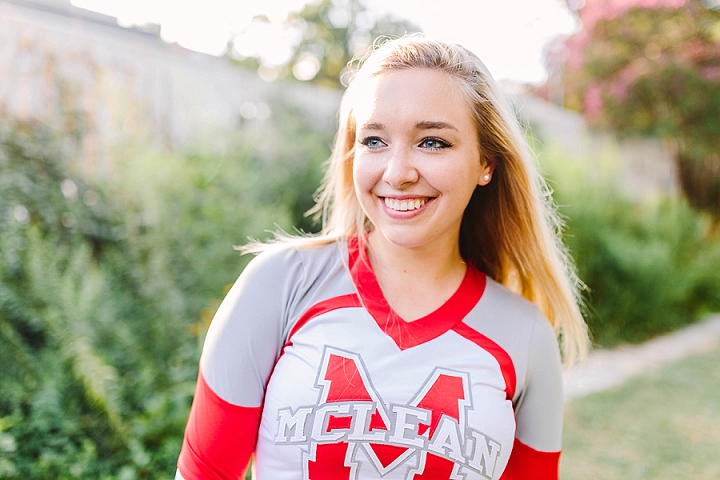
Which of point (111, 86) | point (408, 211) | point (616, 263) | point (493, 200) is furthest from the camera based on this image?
point (616, 263)

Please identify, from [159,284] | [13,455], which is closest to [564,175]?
[159,284]

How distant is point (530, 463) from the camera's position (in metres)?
1.69

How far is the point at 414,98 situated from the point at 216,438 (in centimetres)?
97

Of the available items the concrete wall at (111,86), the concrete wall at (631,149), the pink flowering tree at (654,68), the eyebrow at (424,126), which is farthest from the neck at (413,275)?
the pink flowering tree at (654,68)

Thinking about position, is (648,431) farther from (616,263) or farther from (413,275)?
(413,275)

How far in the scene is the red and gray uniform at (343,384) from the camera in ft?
4.67

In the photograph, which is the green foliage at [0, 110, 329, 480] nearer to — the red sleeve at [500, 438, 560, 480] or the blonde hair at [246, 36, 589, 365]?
the blonde hair at [246, 36, 589, 365]

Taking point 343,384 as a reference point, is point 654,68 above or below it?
above

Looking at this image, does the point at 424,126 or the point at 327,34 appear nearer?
the point at 424,126

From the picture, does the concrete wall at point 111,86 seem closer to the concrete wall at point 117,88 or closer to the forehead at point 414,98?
the concrete wall at point 117,88

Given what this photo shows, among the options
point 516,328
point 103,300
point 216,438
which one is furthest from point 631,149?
point 216,438

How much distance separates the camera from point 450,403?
4.78 ft

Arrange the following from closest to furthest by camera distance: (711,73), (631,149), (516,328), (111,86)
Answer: (516,328), (111,86), (711,73), (631,149)

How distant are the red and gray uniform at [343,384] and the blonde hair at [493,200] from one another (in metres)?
0.21
